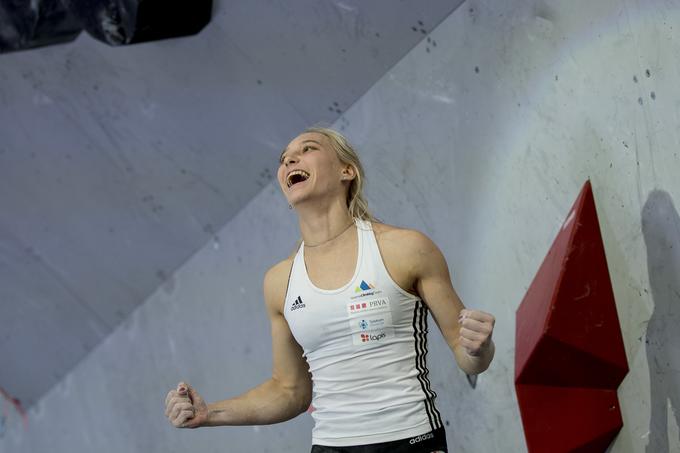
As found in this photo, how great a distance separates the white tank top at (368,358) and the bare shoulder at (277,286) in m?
0.13

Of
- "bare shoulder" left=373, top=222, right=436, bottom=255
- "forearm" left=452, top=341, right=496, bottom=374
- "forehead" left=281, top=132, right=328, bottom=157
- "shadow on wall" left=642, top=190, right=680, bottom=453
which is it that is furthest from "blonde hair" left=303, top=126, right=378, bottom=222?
"shadow on wall" left=642, top=190, right=680, bottom=453

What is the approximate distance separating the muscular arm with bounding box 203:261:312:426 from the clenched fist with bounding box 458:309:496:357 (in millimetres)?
473

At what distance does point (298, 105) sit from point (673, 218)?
1.41 m

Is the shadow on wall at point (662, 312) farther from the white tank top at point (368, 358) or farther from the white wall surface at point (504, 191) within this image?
the white tank top at point (368, 358)

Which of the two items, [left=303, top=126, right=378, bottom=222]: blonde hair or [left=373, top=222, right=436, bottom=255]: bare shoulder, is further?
[left=303, top=126, right=378, bottom=222]: blonde hair

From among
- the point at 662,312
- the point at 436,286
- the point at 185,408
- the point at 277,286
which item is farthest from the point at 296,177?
the point at 662,312

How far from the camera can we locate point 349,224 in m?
2.09

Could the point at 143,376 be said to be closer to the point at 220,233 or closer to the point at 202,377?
the point at 202,377

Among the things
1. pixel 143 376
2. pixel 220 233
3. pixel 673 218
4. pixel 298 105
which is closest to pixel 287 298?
pixel 673 218

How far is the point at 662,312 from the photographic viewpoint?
207cm

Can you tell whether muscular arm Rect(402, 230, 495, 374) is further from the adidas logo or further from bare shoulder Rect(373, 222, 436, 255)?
the adidas logo

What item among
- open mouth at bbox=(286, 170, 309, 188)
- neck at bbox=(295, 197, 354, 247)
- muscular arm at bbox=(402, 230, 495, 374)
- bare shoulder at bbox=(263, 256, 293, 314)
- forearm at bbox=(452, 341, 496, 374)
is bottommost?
forearm at bbox=(452, 341, 496, 374)

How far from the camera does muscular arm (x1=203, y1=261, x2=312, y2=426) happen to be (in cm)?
211

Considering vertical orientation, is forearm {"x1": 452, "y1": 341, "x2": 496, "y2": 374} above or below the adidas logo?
below
